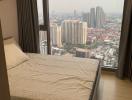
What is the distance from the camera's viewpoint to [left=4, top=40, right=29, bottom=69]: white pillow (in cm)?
273

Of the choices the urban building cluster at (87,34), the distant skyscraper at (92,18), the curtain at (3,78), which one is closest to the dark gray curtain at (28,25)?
the urban building cluster at (87,34)

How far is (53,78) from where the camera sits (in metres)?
2.43

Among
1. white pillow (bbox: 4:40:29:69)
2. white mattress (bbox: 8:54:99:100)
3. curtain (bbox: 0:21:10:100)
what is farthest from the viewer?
white pillow (bbox: 4:40:29:69)

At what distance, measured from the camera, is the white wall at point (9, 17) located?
10.4ft

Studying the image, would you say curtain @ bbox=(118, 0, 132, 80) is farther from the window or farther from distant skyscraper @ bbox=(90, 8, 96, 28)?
distant skyscraper @ bbox=(90, 8, 96, 28)

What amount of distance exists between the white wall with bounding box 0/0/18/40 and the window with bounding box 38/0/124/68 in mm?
478

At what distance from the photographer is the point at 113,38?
135 inches

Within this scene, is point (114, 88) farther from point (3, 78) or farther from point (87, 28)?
point (3, 78)

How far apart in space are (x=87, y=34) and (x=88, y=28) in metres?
0.11

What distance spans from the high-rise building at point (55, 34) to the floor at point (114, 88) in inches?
40.9

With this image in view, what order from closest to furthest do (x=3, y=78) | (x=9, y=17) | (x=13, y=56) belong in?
(x=3, y=78), (x=13, y=56), (x=9, y=17)

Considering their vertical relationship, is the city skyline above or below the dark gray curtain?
above

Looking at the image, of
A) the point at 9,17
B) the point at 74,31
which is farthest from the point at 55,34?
the point at 9,17

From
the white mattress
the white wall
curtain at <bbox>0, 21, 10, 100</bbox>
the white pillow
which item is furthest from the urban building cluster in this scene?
curtain at <bbox>0, 21, 10, 100</bbox>
